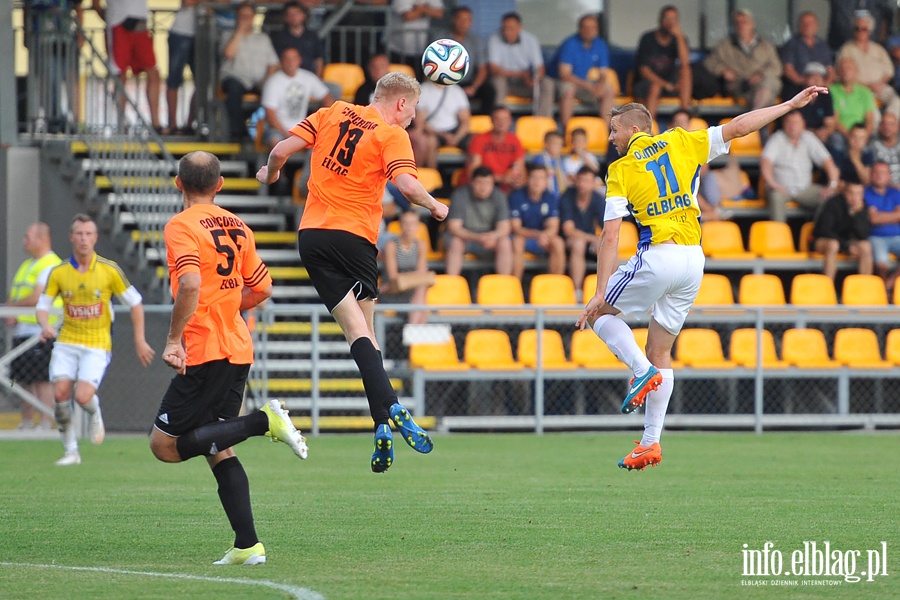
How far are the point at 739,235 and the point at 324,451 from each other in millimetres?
6555

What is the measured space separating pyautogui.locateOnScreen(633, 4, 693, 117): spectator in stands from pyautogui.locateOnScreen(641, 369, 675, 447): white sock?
414 inches

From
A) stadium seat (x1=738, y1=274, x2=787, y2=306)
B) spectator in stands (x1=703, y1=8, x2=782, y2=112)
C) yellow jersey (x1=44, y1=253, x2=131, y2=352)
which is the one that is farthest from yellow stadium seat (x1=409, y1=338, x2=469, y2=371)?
spectator in stands (x1=703, y1=8, x2=782, y2=112)

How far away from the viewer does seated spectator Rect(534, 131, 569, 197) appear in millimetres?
17359

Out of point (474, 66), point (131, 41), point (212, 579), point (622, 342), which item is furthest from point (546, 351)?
point (212, 579)

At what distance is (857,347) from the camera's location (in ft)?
53.6

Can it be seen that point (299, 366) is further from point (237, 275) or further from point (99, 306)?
point (237, 275)

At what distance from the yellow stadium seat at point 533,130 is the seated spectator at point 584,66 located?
0.25m

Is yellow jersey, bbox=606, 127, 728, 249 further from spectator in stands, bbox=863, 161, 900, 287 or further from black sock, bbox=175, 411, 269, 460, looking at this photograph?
spectator in stands, bbox=863, 161, 900, 287

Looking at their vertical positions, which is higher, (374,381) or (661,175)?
(661,175)

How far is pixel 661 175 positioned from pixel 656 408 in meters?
1.46

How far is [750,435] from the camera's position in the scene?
616 inches

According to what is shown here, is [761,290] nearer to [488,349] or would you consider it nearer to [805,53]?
[488,349]

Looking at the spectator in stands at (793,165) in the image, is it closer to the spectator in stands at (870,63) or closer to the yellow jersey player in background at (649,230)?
the spectator in stands at (870,63)

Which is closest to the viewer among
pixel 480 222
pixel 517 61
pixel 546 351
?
pixel 546 351
